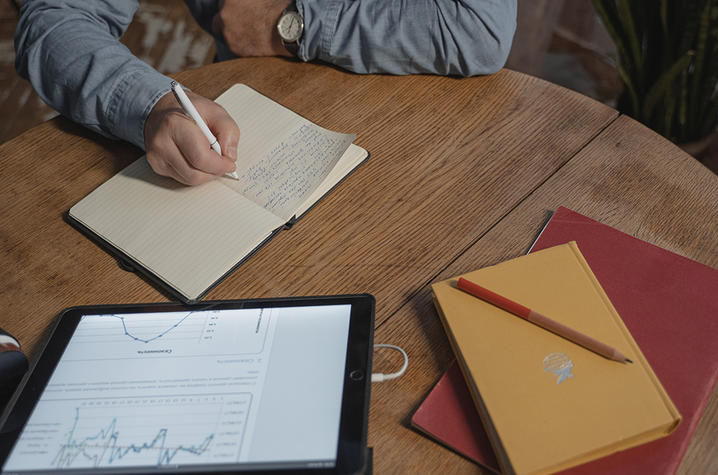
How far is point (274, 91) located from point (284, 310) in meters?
0.45

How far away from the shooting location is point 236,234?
0.72 metres

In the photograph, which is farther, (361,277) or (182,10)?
(182,10)

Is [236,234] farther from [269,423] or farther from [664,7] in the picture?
[664,7]

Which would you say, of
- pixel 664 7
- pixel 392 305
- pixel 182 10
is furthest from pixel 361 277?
pixel 182 10

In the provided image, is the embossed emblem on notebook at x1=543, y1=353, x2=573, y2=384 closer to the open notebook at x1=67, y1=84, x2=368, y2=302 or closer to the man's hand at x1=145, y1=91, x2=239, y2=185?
the open notebook at x1=67, y1=84, x2=368, y2=302

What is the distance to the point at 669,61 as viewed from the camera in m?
1.40

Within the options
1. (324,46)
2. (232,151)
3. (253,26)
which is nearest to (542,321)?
(232,151)

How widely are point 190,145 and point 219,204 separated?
0.08m

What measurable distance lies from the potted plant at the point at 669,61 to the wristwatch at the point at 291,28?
2.52 feet

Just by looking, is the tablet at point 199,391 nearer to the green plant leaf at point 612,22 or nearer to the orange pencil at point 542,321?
the orange pencil at point 542,321

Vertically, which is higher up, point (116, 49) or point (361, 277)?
point (116, 49)

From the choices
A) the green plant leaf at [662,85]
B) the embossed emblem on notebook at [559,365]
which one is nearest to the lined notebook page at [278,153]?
the embossed emblem on notebook at [559,365]

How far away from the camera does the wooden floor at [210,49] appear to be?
161cm

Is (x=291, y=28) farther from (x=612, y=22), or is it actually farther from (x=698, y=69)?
A: (x=698, y=69)
